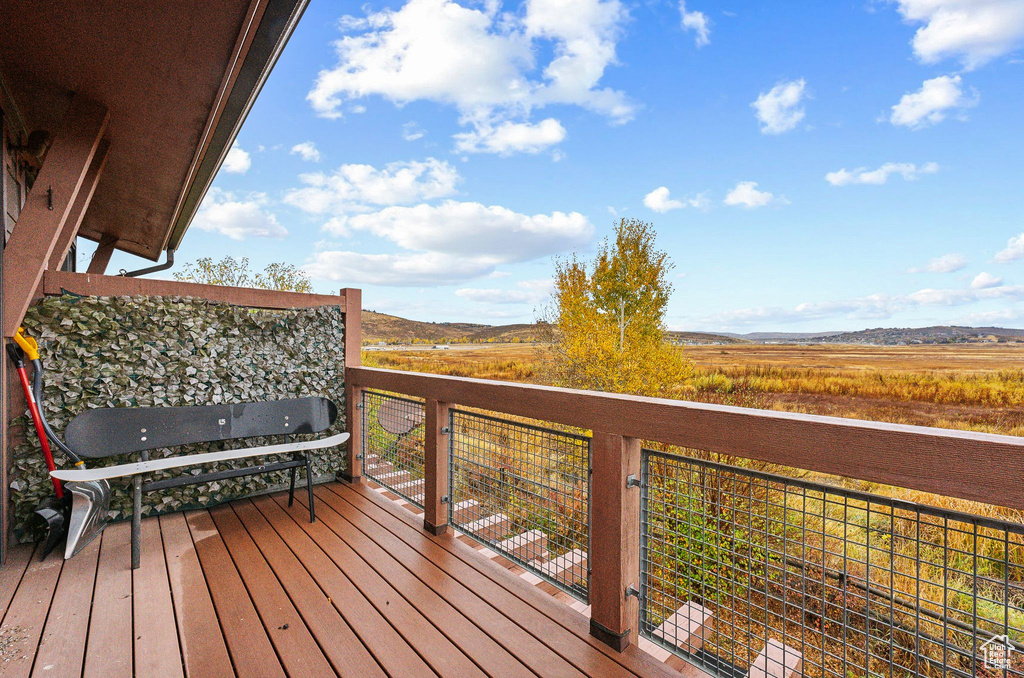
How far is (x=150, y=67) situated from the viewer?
8.43 feet

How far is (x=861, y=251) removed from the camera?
94.4ft

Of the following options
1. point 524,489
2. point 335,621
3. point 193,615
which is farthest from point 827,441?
point 193,615

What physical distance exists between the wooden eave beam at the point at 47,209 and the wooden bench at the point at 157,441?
0.71m

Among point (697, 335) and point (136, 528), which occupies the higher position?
point (697, 335)

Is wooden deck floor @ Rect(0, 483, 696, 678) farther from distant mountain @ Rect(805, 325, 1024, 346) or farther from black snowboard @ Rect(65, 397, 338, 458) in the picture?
distant mountain @ Rect(805, 325, 1024, 346)

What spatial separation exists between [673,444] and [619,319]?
52.1ft

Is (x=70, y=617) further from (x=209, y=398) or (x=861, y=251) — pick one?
(x=861, y=251)

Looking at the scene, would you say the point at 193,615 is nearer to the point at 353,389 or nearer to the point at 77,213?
the point at 353,389

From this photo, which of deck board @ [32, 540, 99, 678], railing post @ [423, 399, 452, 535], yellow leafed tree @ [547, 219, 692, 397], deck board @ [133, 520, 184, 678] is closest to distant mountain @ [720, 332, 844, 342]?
yellow leafed tree @ [547, 219, 692, 397]

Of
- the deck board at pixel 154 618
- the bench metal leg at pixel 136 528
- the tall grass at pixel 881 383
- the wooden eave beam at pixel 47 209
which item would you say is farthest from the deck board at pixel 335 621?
the tall grass at pixel 881 383

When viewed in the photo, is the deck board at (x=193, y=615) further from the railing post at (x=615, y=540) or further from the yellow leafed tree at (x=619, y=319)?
the yellow leafed tree at (x=619, y=319)

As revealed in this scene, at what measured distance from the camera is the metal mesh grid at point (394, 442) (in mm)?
3283

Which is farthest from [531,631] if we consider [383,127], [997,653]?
[383,127]

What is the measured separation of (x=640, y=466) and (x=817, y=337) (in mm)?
25474
